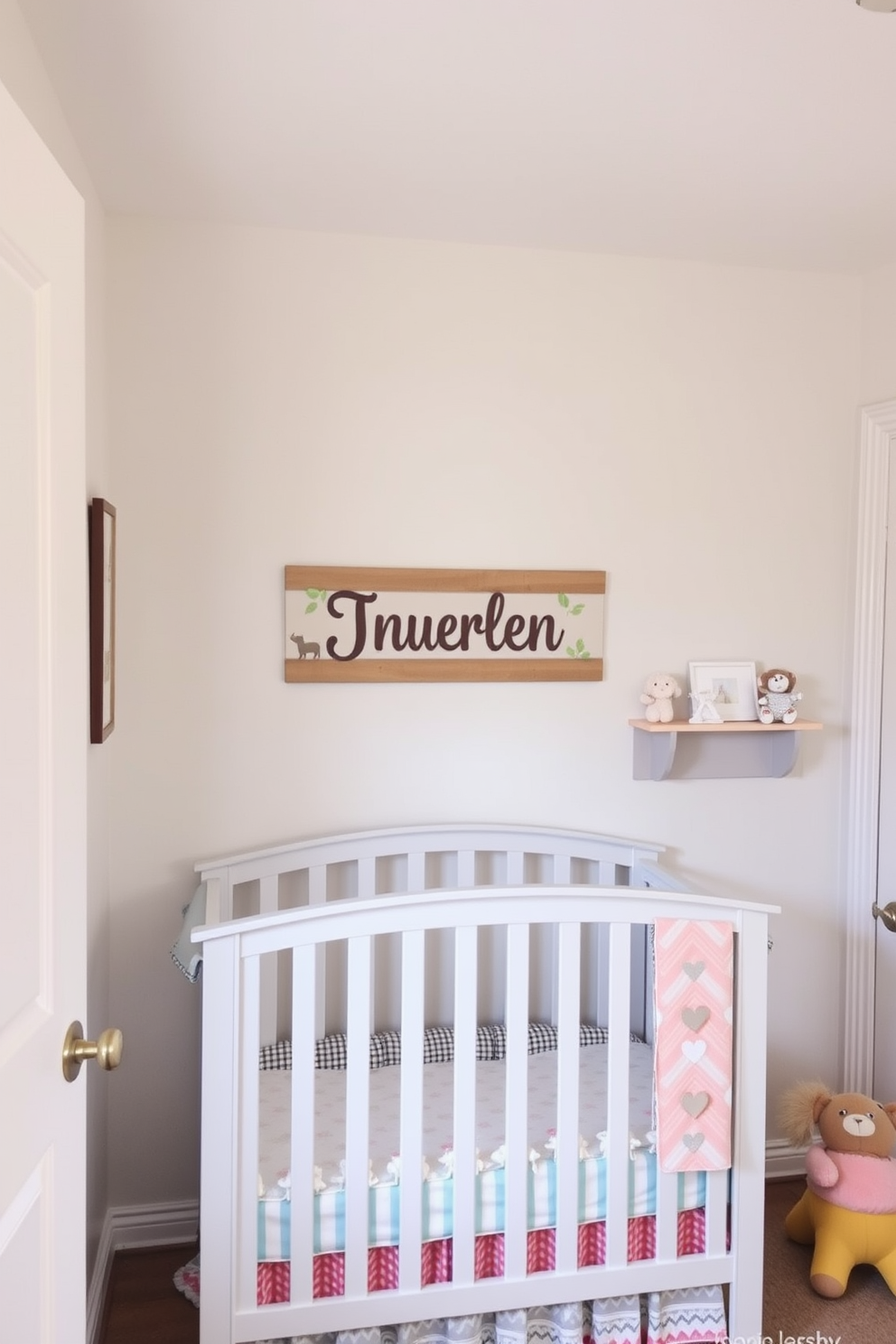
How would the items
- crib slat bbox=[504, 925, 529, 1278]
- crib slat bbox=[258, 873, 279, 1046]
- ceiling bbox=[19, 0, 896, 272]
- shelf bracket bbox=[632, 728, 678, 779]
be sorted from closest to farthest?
ceiling bbox=[19, 0, 896, 272], crib slat bbox=[504, 925, 529, 1278], crib slat bbox=[258, 873, 279, 1046], shelf bracket bbox=[632, 728, 678, 779]

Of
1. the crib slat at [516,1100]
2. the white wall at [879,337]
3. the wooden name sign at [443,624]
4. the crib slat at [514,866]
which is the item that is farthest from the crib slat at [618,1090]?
the white wall at [879,337]

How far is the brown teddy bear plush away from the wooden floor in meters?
1.34

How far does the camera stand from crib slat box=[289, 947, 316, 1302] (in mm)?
1833

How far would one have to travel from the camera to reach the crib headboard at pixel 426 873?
2457 millimetres

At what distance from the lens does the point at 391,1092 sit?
2.27 meters

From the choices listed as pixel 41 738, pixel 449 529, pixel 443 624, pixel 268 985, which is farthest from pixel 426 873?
pixel 41 738

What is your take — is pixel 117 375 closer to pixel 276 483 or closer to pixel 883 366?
pixel 276 483

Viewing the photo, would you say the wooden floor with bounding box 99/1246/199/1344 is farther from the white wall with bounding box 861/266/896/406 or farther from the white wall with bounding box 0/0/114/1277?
the white wall with bounding box 861/266/896/406

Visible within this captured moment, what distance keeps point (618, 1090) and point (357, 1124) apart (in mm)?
490

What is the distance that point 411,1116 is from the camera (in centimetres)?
187

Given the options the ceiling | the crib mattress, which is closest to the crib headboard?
the crib mattress

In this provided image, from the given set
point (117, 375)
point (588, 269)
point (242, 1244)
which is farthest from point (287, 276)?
point (242, 1244)

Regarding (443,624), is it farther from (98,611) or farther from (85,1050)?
(85,1050)

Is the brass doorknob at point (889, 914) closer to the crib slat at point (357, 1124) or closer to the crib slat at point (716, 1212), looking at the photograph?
the crib slat at point (716, 1212)
